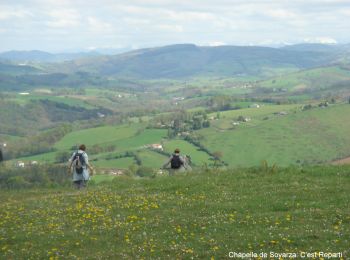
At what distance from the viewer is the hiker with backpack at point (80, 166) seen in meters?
27.0

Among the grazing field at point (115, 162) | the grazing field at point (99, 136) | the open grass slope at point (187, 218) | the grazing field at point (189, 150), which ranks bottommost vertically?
the grazing field at point (115, 162)

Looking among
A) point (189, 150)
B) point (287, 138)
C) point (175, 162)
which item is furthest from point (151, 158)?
point (175, 162)

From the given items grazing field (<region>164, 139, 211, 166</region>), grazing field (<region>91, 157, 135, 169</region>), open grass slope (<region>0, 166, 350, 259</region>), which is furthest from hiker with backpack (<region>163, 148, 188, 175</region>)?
grazing field (<region>91, 157, 135, 169</region>)

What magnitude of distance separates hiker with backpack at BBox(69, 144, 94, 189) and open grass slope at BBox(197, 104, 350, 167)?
232 ft

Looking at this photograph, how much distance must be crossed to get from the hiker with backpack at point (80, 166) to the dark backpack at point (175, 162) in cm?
544

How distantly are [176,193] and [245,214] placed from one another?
5729mm

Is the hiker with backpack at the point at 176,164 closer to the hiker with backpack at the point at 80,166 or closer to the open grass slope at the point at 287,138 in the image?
the hiker with backpack at the point at 80,166

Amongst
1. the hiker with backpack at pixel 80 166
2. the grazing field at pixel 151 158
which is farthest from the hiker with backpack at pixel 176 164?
the grazing field at pixel 151 158

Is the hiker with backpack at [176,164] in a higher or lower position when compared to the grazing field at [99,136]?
higher

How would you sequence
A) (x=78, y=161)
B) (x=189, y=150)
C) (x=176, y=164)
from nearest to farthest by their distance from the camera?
(x=78, y=161), (x=176, y=164), (x=189, y=150)

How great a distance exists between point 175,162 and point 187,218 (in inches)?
504

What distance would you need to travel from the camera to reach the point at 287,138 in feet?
397

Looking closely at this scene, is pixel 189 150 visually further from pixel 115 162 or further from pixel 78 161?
pixel 78 161

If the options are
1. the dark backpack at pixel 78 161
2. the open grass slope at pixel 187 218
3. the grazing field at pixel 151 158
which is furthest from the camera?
the grazing field at pixel 151 158
